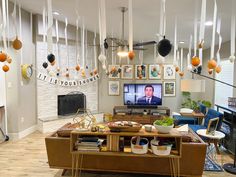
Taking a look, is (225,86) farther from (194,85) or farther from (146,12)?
(146,12)

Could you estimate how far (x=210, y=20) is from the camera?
12.8 feet

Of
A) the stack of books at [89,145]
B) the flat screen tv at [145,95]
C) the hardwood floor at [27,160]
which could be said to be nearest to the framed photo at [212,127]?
the hardwood floor at [27,160]

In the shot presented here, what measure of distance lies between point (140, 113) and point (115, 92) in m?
1.29

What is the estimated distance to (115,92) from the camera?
24.2 ft

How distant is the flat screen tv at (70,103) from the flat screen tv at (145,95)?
62.9 inches

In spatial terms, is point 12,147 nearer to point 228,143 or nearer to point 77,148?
point 77,148

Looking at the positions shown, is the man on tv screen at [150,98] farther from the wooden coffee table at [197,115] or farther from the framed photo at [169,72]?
the wooden coffee table at [197,115]

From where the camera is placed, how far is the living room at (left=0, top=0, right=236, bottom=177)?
2.71 meters

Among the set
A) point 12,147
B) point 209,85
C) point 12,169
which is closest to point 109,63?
point 209,85

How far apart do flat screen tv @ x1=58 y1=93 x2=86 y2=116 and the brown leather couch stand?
3.15m

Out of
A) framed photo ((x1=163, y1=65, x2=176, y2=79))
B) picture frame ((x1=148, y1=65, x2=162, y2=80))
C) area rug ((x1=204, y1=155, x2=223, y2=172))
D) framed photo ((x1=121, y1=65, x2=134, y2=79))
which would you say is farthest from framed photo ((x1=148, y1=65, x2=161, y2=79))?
area rug ((x1=204, y1=155, x2=223, y2=172))

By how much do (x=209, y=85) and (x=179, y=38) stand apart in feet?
7.96

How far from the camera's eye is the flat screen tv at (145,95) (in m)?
6.96

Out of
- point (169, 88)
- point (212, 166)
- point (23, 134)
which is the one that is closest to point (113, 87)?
point (169, 88)
